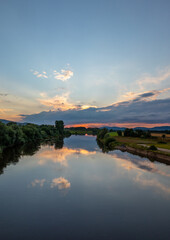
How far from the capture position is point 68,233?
14.0 m

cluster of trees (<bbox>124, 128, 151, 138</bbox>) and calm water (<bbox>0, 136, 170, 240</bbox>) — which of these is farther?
cluster of trees (<bbox>124, 128, 151, 138</bbox>)

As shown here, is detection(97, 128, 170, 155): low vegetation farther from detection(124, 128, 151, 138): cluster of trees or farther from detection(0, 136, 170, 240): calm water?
detection(0, 136, 170, 240): calm water

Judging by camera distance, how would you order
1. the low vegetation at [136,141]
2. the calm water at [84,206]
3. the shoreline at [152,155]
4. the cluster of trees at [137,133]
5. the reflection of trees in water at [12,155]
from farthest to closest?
the cluster of trees at [137,133], the low vegetation at [136,141], the shoreline at [152,155], the reflection of trees in water at [12,155], the calm water at [84,206]

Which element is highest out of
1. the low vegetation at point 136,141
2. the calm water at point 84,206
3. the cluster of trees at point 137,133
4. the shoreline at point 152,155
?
the cluster of trees at point 137,133

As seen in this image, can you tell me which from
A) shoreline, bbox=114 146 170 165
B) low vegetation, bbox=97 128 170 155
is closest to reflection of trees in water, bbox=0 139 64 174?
low vegetation, bbox=97 128 170 155

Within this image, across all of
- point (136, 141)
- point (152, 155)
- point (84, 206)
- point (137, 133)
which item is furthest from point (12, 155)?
point (137, 133)

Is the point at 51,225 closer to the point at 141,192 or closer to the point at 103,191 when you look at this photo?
the point at 103,191

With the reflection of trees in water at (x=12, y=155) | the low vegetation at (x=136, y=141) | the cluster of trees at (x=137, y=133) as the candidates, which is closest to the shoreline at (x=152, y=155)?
the low vegetation at (x=136, y=141)

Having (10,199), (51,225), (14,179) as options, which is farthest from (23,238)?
(14,179)

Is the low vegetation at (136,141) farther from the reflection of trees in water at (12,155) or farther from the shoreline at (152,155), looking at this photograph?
the reflection of trees in water at (12,155)

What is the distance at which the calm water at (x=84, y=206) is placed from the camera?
14.2 meters

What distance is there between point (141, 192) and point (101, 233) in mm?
11923

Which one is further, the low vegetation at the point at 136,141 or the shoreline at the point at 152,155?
the low vegetation at the point at 136,141

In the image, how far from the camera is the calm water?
558 inches
